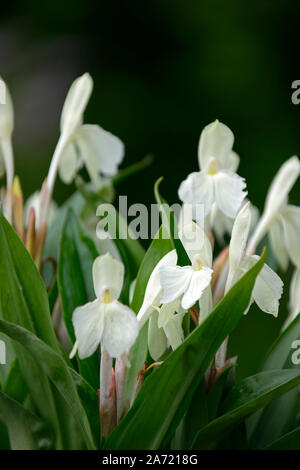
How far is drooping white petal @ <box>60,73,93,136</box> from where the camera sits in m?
0.67

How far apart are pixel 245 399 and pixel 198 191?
177 millimetres

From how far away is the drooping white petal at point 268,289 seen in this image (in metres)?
0.49

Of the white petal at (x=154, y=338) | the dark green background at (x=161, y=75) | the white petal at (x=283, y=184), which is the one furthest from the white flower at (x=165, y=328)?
the dark green background at (x=161, y=75)

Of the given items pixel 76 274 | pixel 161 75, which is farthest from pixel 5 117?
pixel 161 75

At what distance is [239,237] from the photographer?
1.64 ft

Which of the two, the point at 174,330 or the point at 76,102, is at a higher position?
the point at 76,102

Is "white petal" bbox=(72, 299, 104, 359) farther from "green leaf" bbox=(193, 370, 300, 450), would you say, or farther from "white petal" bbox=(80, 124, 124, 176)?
Result: "white petal" bbox=(80, 124, 124, 176)

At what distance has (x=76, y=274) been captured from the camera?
24.7 inches

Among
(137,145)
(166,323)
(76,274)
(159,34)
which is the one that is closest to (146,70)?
(159,34)

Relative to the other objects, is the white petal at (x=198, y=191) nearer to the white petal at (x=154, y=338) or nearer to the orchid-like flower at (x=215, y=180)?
the orchid-like flower at (x=215, y=180)

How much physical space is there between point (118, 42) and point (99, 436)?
198 cm

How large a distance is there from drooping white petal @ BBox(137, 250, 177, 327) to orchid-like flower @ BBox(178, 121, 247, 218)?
0.08 m

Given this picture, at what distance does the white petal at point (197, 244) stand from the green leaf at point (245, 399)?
98mm

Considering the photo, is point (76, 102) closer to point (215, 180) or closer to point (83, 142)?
point (83, 142)
